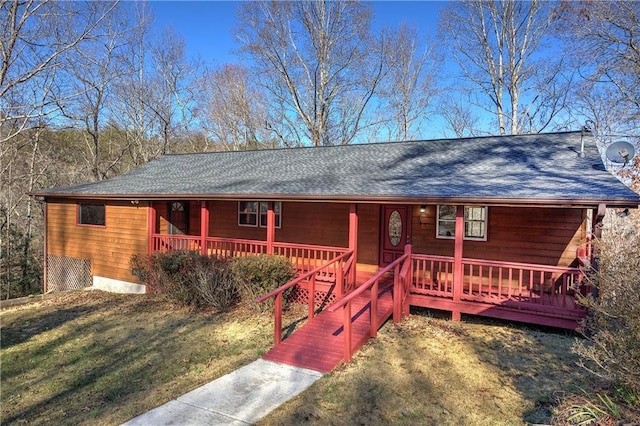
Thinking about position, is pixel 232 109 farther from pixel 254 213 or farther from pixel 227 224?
pixel 254 213

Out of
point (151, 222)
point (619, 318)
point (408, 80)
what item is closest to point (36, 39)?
point (151, 222)

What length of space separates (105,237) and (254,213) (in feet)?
16.5

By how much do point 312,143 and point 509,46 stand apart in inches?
497

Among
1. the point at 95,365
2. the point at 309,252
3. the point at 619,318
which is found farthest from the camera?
the point at 309,252

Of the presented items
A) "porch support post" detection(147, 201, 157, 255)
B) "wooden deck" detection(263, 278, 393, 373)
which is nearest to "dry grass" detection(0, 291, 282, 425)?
"wooden deck" detection(263, 278, 393, 373)

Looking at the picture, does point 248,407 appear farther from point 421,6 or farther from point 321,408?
point 421,6

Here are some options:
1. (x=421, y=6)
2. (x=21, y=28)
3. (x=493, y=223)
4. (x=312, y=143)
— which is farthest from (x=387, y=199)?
(x=421, y=6)

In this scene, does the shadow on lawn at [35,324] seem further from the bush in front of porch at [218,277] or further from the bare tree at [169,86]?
the bare tree at [169,86]

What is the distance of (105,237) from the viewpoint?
1283 centimetres

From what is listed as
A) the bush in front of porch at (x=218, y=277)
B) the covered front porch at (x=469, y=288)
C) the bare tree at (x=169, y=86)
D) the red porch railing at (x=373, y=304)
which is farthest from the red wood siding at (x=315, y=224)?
the bare tree at (x=169, y=86)

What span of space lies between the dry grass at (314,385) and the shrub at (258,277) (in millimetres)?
372

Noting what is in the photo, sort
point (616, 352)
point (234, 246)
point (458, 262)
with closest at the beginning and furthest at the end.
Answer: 1. point (616, 352)
2. point (458, 262)
3. point (234, 246)

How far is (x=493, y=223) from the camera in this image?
28.9 ft

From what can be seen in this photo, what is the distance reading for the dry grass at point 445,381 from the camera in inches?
174
